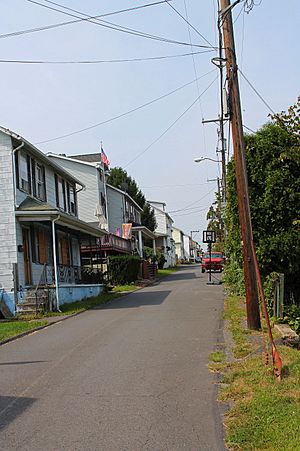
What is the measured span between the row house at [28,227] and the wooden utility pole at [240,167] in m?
9.69

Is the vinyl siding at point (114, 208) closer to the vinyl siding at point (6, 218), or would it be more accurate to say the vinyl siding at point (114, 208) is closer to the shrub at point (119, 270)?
the shrub at point (119, 270)

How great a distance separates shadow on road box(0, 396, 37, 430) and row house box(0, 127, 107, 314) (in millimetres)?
12892

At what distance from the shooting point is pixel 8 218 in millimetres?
20969

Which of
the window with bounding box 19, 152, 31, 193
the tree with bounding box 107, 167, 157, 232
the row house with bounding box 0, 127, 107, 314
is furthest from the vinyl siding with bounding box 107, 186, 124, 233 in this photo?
the window with bounding box 19, 152, 31, 193

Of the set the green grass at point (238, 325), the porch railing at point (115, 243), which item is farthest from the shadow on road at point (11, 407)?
the porch railing at point (115, 243)

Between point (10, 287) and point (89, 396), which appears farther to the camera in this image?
point (10, 287)

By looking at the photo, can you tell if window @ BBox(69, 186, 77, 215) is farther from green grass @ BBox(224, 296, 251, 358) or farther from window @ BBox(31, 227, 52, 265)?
green grass @ BBox(224, 296, 251, 358)

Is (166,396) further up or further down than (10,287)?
further down

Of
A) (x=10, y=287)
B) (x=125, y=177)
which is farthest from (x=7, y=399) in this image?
(x=125, y=177)

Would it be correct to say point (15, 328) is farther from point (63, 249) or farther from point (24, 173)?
point (63, 249)

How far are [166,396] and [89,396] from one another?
1026 mm

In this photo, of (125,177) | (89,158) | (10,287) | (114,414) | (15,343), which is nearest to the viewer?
(114,414)

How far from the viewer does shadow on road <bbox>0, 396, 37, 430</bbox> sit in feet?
21.8

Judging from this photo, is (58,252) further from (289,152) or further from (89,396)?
(89,396)
